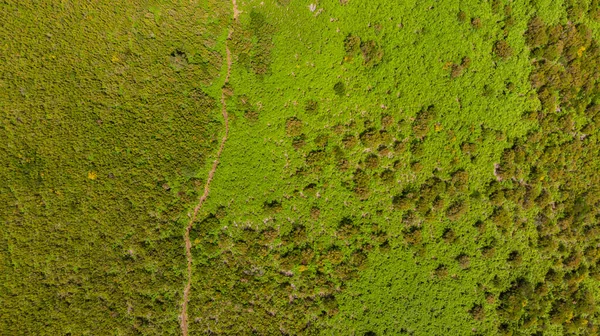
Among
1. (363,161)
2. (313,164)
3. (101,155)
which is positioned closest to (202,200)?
(101,155)

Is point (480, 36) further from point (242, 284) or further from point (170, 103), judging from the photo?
point (242, 284)

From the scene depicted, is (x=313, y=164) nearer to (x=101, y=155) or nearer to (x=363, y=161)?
(x=363, y=161)

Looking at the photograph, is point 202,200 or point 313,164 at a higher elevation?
point 313,164

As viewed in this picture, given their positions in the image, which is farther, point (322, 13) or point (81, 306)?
point (322, 13)

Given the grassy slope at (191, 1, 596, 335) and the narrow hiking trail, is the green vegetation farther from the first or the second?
the narrow hiking trail

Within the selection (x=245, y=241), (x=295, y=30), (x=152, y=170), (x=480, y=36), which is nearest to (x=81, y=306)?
(x=152, y=170)

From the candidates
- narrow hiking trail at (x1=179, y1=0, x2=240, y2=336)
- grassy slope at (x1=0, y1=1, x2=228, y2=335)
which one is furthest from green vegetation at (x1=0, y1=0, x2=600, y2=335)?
narrow hiking trail at (x1=179, y1=0, x2=240, y2=336)

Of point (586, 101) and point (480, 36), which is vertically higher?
point (480, 36)

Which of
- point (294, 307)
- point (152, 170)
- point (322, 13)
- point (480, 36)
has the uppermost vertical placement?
point (480, 36)

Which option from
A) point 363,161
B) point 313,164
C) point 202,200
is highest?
point 363,161
